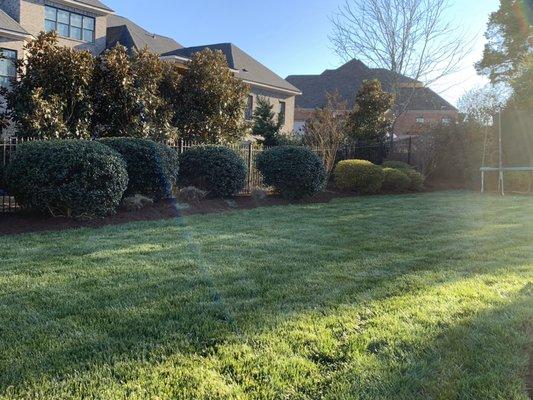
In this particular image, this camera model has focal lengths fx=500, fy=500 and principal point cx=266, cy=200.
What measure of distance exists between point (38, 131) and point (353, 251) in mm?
8234

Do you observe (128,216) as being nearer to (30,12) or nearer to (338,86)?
(30,12)

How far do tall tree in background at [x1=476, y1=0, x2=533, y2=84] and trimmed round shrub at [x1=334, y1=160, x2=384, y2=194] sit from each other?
54.9 feet

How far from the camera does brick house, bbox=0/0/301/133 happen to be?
20062mm

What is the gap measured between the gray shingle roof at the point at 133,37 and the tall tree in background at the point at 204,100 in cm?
953

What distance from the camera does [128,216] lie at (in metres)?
8.92

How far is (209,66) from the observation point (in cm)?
1560

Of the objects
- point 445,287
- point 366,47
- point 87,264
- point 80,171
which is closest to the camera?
point 445,287

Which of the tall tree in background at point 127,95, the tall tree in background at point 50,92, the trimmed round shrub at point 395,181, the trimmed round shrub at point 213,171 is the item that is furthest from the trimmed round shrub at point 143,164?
the trimmed round shrub at point 395,181

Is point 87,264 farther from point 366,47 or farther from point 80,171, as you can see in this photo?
point 366,47

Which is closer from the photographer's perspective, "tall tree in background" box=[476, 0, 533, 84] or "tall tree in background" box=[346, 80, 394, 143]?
"tall tree in background" box=[346, 80, 394, 143]

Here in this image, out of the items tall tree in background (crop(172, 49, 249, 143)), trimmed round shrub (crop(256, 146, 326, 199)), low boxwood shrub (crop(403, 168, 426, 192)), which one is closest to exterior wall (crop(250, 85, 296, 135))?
tall tree in background (crop(172, 49, 249, 143))

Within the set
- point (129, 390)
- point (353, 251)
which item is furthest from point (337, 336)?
point (353, 251)

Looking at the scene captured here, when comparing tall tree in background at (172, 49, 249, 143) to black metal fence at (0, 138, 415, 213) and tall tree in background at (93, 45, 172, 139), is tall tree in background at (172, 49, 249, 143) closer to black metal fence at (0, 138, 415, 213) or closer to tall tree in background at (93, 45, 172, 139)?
black metal fence at (0, 138, 415, 213)

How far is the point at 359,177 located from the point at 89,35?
54.3 ft
